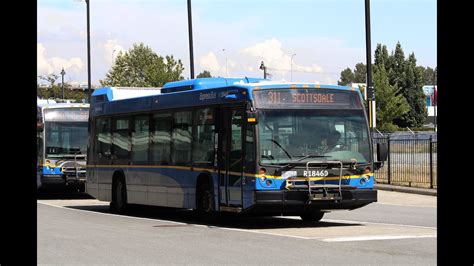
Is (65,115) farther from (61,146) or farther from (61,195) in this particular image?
(61,195)

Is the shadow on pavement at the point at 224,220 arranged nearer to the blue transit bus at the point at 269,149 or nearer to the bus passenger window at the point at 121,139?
the blue transit bus at the point at 269,149

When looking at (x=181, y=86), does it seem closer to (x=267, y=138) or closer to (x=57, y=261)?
(x=267, y=138)

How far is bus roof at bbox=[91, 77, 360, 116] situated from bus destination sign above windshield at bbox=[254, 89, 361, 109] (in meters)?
0.11

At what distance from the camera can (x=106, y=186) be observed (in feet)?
76.2

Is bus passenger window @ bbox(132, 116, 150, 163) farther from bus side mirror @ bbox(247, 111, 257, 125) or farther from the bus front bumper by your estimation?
the bus front bumper

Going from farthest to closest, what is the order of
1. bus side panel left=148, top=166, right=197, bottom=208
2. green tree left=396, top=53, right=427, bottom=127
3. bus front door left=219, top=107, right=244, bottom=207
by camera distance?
green tree left=396, top=53, right=427, bottom=127
bus side panel left=148, top=166, right=197, bottom=208
bus front door left=219, top=107, right=244, bottom=207

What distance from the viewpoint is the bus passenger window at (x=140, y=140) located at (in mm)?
20900

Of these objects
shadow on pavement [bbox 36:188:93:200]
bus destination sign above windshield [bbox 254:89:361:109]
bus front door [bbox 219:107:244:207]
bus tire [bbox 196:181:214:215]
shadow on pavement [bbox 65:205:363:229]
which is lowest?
shadow on pavement [bbox 36:188:93:200]

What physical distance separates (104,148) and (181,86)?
4.52m

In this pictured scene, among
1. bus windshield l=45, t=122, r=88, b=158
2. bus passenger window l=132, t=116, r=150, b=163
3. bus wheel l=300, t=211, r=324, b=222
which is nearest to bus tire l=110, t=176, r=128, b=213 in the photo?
bus passenger window l=132, t=116, r=150, b=163

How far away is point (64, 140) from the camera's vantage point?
28.4 m

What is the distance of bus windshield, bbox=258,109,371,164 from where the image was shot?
16.4 m

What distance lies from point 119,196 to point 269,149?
716 cm
